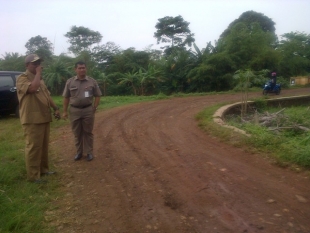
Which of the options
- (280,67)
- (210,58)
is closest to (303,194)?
(210,58)

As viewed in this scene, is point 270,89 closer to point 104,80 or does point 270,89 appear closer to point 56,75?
point 104,80

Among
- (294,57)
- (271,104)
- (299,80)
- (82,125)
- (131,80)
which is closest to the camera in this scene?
(82,125)

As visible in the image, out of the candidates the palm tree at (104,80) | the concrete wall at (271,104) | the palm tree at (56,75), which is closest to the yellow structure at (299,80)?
the concrete wall at (271,104)

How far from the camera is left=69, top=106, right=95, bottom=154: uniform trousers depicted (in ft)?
18.0

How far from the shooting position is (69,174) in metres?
4.97

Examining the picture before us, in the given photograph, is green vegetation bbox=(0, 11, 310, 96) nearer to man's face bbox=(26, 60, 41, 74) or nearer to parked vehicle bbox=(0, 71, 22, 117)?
parked vehicle bbox=(0, 71, 22, 117)

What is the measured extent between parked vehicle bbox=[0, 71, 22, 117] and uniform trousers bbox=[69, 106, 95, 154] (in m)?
5.40

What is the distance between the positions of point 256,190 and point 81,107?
2936 millimetres

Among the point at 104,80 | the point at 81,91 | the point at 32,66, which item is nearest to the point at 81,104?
the point at 81,91

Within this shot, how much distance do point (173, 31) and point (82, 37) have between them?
8.78 meters

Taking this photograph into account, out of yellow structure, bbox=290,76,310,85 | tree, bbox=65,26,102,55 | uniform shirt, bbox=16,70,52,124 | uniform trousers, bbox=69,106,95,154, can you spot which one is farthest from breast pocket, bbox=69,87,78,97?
tree, bbox=65,26,102,55

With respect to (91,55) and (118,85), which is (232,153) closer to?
(118,85)

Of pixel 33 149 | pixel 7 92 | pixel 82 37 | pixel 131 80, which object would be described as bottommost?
pixel 33 149

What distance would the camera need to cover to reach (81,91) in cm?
545
